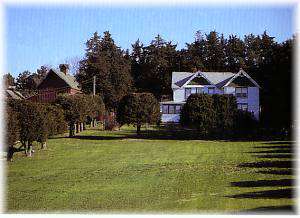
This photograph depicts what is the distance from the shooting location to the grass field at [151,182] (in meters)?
11.3

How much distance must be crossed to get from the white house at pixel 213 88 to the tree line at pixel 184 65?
1.71 metres

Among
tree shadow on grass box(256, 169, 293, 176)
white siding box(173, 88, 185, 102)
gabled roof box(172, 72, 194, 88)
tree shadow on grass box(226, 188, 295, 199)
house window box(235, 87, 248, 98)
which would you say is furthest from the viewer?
gabled roof box(172, 72, 194, 88)

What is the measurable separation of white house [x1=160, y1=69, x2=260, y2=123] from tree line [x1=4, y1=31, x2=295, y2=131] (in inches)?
67.3

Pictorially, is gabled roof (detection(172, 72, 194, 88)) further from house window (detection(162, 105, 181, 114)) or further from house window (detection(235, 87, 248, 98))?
house window (detection(235, 87, 248, 98))

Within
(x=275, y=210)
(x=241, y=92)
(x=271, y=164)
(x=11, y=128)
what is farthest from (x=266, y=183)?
(x=241, y=92)

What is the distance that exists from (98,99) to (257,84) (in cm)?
2353


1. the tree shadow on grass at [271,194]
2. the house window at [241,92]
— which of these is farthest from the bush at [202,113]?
the tree shadow on grass at [271,194]

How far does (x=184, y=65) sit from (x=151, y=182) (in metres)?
60.8

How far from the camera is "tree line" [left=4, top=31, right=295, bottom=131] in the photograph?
41.1 metres

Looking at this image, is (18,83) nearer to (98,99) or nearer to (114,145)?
(98,99)

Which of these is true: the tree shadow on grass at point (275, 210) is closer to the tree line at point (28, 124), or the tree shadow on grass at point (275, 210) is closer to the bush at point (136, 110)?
the tree line at point (28, 124)

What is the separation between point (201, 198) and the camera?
12109 mm

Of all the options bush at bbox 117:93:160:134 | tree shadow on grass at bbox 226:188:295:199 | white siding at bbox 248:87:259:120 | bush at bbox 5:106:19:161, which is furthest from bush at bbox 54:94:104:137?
tree shadow on grass at bbox 226:188:295:199

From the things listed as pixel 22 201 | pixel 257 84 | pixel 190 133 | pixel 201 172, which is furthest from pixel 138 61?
pixel 22 201
